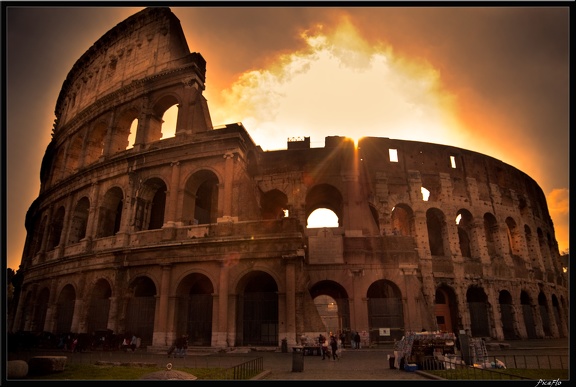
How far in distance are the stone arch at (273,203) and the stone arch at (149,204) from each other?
5.33 meters

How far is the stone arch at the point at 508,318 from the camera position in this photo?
21.5m

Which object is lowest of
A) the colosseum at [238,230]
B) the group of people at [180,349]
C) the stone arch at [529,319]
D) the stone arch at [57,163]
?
the group of people at [180,349]

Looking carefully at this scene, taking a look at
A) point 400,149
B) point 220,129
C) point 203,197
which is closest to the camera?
point 220,129

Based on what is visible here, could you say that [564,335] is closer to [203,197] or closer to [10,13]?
[203,197]

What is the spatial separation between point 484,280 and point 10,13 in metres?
23.5

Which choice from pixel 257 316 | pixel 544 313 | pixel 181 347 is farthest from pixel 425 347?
pixel 544 313

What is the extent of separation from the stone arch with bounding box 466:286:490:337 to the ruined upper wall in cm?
1958

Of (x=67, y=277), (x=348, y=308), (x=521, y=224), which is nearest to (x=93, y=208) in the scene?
(x=67, y=277)

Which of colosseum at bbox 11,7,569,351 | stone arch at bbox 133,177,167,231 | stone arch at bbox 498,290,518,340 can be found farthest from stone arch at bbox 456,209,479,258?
stone arch at bbox 133,177,167,231

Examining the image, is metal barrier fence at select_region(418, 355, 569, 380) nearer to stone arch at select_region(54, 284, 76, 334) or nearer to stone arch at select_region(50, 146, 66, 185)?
stone arch at select_region(54, 284, 76, 334)

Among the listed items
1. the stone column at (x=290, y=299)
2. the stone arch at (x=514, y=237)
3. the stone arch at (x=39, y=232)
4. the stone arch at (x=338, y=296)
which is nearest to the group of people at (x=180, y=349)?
the stone column at (x=290, y=299)

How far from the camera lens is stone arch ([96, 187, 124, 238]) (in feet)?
62.2

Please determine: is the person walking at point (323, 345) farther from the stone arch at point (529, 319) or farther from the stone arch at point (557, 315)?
the stone arch at point (557, 315)

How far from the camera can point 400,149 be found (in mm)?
23219
